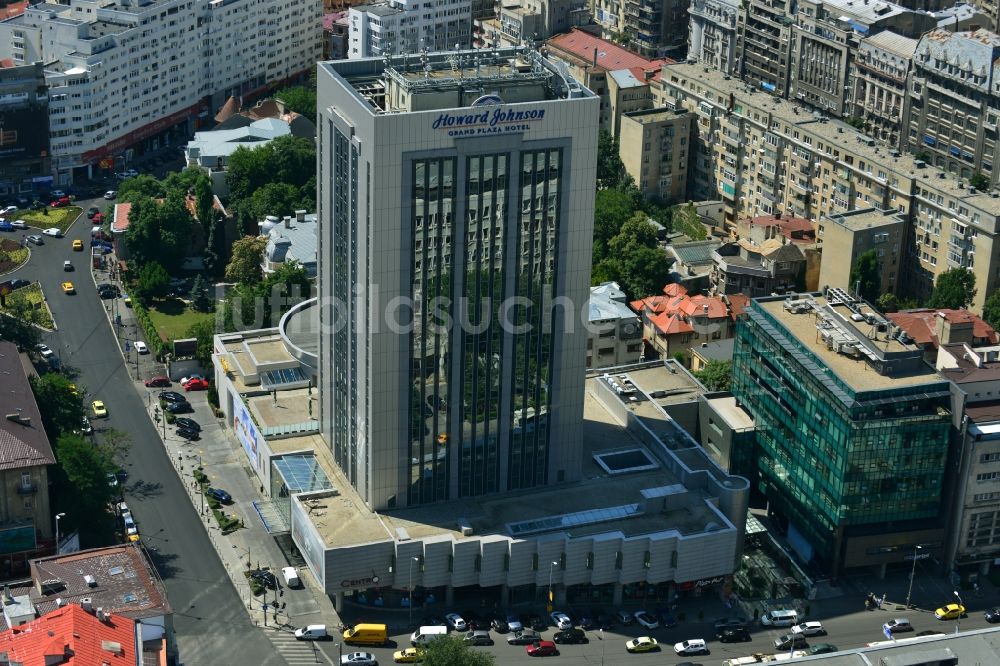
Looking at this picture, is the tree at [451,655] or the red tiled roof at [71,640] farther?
the tree at [451,655]

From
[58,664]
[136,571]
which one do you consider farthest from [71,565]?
[58,664]

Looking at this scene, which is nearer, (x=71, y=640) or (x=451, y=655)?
(x=71, y=640)

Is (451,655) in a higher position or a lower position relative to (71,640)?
lower

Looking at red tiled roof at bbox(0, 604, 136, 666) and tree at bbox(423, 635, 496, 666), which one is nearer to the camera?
red tiled roof at bbox(0, 604, 136, 666)

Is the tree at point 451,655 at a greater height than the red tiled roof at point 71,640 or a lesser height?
lesser
